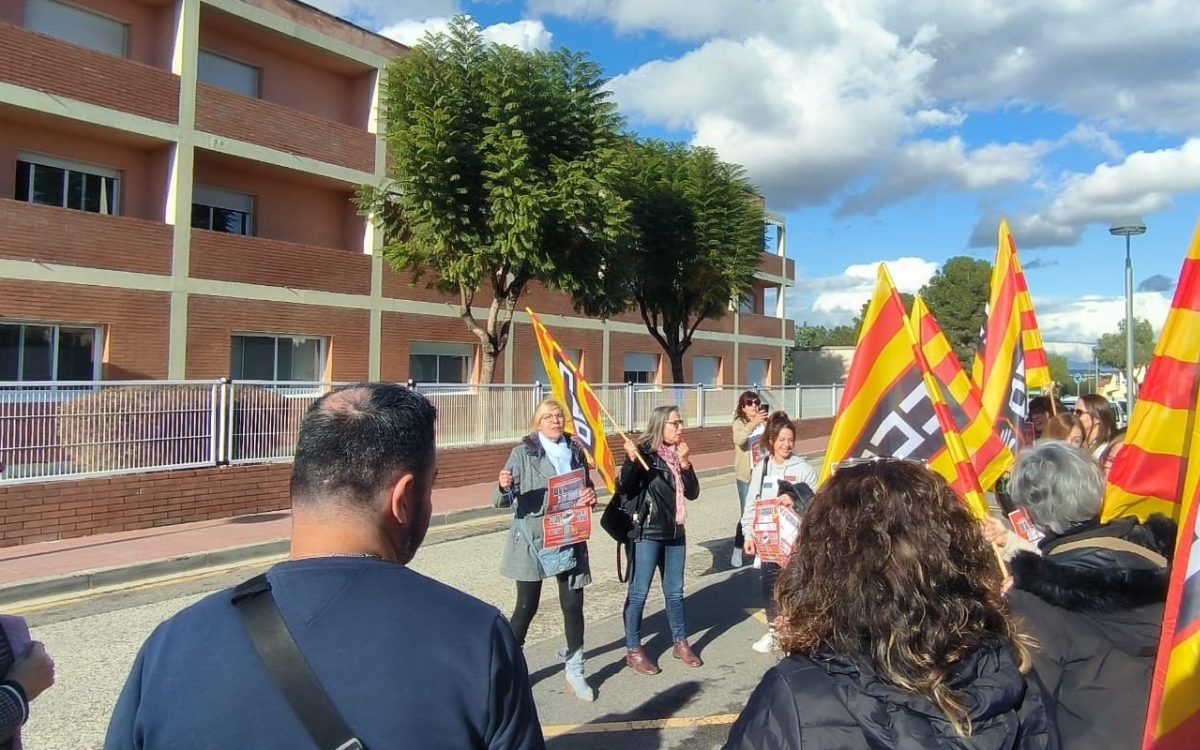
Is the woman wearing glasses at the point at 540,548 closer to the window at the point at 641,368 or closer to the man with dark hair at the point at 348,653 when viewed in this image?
the man with dark hair at the point at 348,653

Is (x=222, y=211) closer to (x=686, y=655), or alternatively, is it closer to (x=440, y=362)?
(x=440, y=362)

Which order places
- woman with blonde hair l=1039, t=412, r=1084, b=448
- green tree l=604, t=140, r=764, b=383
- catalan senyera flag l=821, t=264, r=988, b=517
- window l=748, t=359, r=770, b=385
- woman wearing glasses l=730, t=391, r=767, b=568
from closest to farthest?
catalan senyera flag l=821, t=264, r=988, b=517 < woman with blonde hair l=1039, t=412, r=1084, b=448 < woman wearing glasses l=730, t=391, r=767, b=568 < green tree l=604, t=140, r=764, b=383 < window l=748, t=359, r=770, b=385

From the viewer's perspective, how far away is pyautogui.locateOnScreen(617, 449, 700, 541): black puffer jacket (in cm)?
555

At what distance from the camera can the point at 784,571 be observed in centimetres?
191

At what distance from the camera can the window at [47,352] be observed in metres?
14.8

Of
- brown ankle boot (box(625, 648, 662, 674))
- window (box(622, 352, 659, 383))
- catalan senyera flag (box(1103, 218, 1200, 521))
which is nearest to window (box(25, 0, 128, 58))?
brown ankle boot (box(625, 648, 662, 674))

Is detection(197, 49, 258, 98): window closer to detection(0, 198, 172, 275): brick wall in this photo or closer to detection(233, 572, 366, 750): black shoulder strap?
detection(0, 198, 172, 275): brick wall

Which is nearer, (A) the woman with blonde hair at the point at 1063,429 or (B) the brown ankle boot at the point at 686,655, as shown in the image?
(B) the brown ankle boot at the point at 686,655

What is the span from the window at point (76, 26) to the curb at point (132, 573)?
1097cm

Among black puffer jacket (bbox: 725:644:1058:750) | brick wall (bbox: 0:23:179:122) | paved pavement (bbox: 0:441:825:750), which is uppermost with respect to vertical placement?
brick wall (bbox: 0:23:179:122)

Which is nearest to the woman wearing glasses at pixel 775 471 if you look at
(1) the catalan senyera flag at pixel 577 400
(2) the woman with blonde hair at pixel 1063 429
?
(1) the catalan senyera flag at pixel 577 400

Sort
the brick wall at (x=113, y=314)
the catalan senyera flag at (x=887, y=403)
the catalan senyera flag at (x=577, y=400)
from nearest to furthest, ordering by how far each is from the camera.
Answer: the catalan senyera flag at (x=887, y=403) < the catalan senyera flag at (x=577, y=400) < the brick wall at (x=113, y=314)

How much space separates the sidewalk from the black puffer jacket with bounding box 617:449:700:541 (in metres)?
3.51

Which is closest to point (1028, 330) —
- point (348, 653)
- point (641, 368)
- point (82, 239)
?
point (348, 653)
